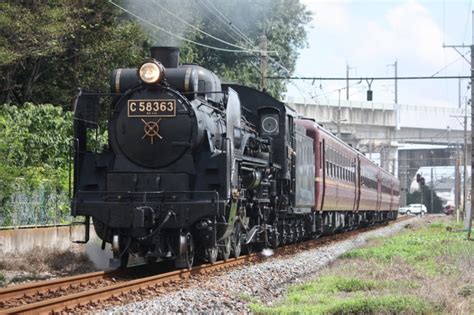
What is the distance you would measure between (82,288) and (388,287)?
179 inches

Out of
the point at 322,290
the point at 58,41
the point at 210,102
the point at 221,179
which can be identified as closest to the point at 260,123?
the point at 210,102

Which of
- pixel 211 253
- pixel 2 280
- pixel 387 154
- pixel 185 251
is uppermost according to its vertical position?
pixel 387 154

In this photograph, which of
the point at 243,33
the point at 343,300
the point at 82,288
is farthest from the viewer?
the point at 243,33

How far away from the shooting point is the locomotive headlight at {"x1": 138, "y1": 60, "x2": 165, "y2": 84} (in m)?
12.6

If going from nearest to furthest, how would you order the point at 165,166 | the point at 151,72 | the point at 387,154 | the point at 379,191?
the point at 151,72, the point at 165,166, the point at 379,191, the point at 387,154

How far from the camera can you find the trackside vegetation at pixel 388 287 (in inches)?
345

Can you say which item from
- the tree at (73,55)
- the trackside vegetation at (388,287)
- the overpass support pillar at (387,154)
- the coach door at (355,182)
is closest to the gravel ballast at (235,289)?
the trackside vegetation at (388,287)

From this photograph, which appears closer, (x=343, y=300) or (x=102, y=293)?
(x=343, y=300)

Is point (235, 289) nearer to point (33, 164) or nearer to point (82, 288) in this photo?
point (82, 288)

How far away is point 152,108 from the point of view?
1285 centimetres

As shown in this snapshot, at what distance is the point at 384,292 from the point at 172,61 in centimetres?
583

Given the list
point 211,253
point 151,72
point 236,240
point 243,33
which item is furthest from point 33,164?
point 243,33

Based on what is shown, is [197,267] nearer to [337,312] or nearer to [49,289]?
[49,289]

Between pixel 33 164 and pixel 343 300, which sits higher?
pixel 33 164
